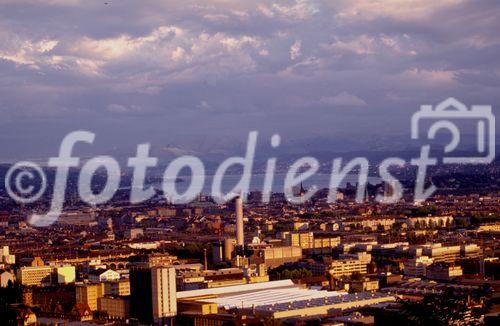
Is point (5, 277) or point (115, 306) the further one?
point (5, 277)

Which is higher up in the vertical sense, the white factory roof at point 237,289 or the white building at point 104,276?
the white building at point 104,276

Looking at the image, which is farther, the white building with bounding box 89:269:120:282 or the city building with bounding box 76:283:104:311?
the white building with bounding box 89:269:120:282

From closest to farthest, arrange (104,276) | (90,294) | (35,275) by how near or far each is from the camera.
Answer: (90,294) → (104,276) → (35,275)

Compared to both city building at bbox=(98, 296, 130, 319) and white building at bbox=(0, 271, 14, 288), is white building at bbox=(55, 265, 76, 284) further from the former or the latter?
city building at bbox=(98, 296, 130, 319)

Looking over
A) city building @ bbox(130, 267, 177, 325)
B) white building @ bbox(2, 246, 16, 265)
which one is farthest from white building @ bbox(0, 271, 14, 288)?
white building @ bbox(2, 246, 16, 265)

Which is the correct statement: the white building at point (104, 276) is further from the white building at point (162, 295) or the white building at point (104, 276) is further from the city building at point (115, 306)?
the white building at point (162, 295)

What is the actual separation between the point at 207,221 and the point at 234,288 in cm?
2244

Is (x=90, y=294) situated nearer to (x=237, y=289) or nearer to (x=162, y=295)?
(x=237, y=289)

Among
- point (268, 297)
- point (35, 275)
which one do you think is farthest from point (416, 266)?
point (35, 275)

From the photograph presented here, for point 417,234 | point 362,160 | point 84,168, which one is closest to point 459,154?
point 362,160

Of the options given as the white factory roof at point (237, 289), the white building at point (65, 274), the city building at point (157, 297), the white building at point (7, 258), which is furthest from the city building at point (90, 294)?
the white building at point (7, 258)

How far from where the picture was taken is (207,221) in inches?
1813

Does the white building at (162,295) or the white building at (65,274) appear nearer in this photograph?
the white building at (162,295)

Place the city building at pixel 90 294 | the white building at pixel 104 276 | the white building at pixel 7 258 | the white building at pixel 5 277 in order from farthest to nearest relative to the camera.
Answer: the white building at pixel 7 258 < the white building at pixel 104 276 < the white building at pixel 5 277 < the city building at pixel 90 294
